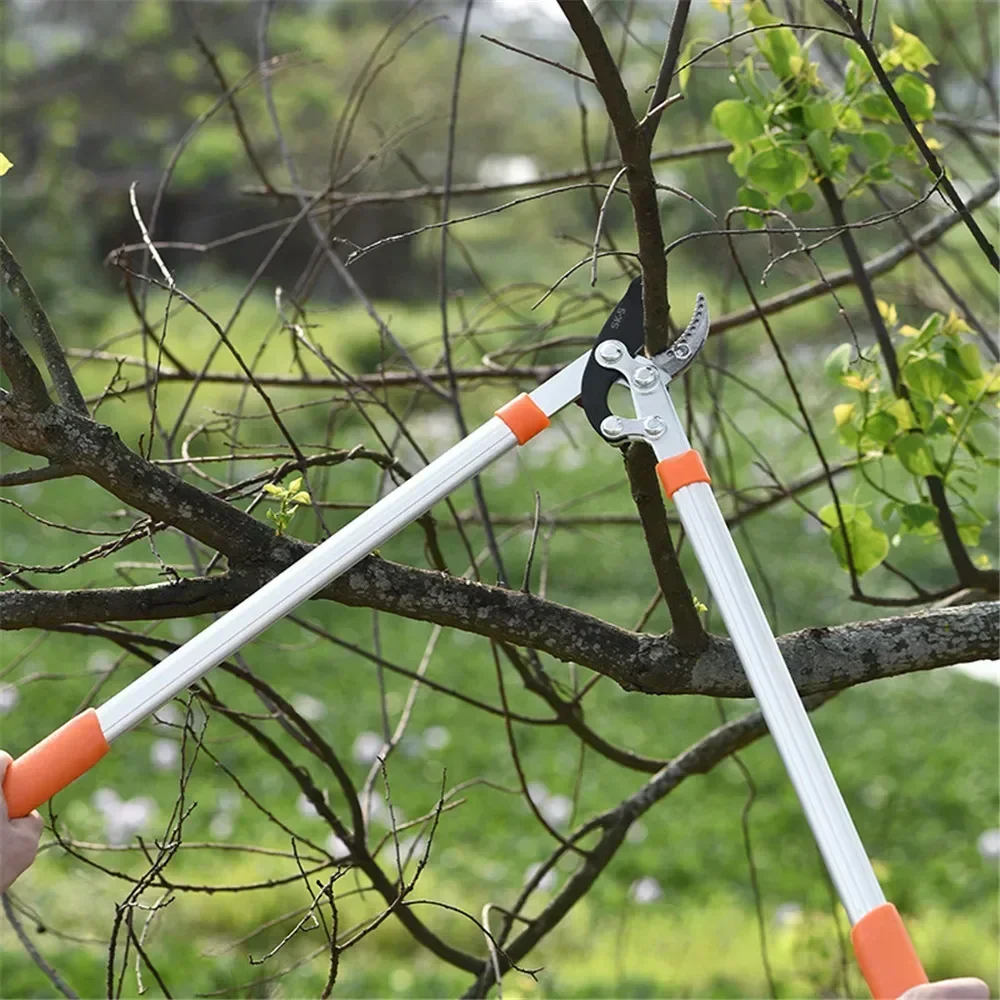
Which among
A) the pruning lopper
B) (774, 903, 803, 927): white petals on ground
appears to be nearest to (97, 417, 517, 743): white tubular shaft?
the pruning lopper

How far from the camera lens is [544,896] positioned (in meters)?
2.77

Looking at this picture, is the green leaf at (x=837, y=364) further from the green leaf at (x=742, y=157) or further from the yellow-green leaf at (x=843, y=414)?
the green leaf at (x=742, y=157)

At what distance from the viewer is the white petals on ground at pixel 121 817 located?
8.93 feet

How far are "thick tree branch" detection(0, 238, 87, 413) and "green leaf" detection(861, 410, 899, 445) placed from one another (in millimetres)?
661

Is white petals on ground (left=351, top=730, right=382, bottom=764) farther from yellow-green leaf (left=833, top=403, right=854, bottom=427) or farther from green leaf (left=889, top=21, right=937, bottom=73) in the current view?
green leaf (left=889, top=21, right=937, bottom=73)

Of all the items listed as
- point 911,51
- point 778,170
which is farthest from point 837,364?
point 911,51

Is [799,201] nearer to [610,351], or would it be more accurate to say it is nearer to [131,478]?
[610,351]

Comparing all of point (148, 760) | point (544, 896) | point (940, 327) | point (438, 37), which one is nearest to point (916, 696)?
point (544, 896)

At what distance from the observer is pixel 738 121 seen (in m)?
1.05

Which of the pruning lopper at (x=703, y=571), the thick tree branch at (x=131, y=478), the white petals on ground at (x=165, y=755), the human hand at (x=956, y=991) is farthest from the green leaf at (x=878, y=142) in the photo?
the white petals on ground at (x=165, y=755)

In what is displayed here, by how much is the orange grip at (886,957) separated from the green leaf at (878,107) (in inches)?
29.6

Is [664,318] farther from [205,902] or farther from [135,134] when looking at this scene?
[135,134]

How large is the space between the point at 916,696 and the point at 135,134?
25.7 feet

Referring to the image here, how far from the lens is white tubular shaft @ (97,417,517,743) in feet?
2.13
